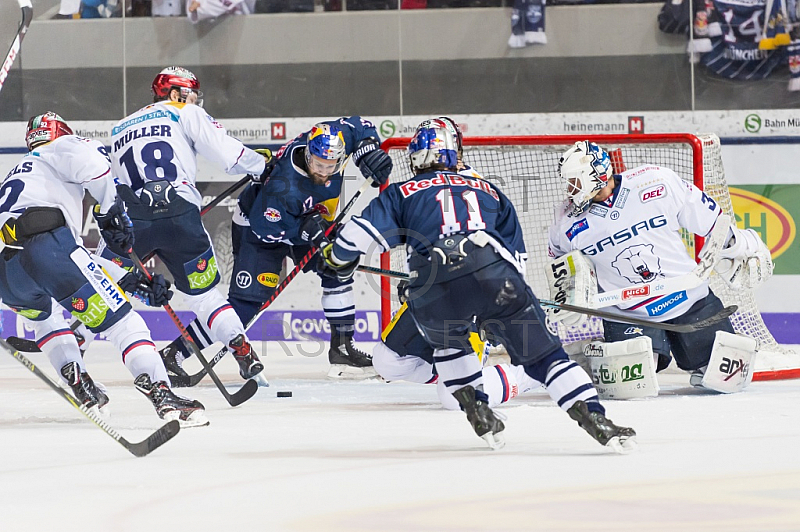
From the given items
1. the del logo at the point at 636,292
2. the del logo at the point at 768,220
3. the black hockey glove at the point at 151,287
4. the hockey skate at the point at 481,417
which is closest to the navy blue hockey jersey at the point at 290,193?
the black hockey glove at the point at 151,287

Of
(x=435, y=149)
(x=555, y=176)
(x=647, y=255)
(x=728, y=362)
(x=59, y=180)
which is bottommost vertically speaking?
(x=728, y=362)

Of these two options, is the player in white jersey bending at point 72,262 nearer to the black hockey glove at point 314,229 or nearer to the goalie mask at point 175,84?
the goalie mask at point 175,84

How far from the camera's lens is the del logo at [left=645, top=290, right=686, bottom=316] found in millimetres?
3834

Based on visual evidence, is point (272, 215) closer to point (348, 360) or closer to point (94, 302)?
point (348, 360)

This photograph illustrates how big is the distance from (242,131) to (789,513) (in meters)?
4.26

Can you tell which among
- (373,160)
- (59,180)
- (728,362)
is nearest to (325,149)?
(373,160)

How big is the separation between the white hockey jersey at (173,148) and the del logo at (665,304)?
1535 millimetres

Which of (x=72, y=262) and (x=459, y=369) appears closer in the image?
(x=459, y=369)

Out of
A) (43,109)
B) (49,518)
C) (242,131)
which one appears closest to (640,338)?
(49,518)

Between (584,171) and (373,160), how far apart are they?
84 centimetres

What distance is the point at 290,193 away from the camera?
4.30m

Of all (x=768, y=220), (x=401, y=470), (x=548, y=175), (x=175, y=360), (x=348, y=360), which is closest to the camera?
(x=401, y=470)

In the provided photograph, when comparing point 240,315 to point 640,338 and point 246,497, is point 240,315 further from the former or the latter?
point 246,497

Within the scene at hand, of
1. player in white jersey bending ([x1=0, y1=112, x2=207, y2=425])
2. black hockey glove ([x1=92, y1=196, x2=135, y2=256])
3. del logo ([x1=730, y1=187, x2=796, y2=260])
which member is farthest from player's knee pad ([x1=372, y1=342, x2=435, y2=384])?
→ del logo ([x1=730, y1=187, x2=796, y2=260])
